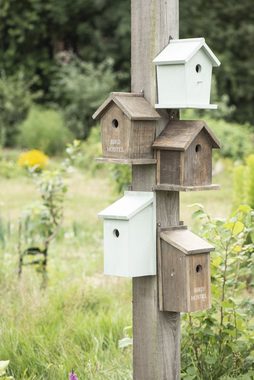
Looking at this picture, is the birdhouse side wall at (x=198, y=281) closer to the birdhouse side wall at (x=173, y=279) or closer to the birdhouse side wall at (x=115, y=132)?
the birdhouse side wall at (x=173, y=279)

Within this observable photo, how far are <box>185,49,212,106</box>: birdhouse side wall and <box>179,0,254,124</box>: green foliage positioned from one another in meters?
18.2

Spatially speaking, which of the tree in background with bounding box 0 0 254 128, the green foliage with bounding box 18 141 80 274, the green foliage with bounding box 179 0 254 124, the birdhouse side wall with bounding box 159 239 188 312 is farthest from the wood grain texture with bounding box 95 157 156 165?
the green foliage with bounding box 179 0 254 124

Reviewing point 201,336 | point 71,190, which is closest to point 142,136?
point 201,336

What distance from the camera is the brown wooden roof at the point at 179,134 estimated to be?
11.5ft

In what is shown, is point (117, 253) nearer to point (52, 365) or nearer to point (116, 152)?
point (116, 152)

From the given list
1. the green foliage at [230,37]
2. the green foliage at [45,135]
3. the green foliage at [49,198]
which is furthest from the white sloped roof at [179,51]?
the green foliage at [230,37]

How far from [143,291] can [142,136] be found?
0.65 meters

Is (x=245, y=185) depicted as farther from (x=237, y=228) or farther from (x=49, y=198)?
(x=237, y=228)

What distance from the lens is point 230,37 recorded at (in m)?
22.3

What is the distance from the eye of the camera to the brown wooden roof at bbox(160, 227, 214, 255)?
3.54m

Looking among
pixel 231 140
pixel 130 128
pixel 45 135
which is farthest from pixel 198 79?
pixel 45 135

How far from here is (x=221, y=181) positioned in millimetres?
13047

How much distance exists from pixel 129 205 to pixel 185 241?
0.28m

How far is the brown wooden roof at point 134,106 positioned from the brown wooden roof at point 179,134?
90mm
